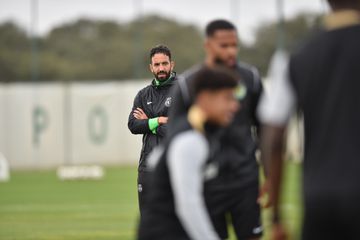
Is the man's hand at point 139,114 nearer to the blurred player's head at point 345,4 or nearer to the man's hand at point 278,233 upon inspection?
the man's hand at point 278,233

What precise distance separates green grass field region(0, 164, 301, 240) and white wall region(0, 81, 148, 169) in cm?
338

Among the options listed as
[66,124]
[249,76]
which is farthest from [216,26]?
[66,124]

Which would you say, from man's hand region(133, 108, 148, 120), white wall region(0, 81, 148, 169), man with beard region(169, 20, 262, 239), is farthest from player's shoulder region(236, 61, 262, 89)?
white wall region(0, 81, 148, 169)

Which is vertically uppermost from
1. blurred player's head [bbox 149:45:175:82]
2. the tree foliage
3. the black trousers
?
blurred player's head [bbox 149:45:175:82]

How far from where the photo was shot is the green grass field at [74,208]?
16906 millimetres

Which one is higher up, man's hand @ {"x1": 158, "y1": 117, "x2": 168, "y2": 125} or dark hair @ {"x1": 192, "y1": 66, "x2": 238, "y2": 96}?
dark hair @ {"x1": 192, "y1": 66, "x2": 238, "y2": 96}

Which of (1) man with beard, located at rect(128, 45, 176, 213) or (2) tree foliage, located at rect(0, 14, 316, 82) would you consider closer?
(1) man with beard, located at rect(128, 45, 176, 213)

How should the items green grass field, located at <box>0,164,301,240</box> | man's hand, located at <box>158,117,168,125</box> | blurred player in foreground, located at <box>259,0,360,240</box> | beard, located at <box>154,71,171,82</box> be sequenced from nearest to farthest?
blurred player in foreground, located at <box>259,0,360,240</box>
man's hand, located at <box>158,117,168,125</box>
beard, located at <box>154,71,171,82</box>
green grass field, located at <box>0,164,301,240</box>

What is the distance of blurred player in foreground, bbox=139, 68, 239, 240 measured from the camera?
602 centimetres

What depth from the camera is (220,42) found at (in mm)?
8195

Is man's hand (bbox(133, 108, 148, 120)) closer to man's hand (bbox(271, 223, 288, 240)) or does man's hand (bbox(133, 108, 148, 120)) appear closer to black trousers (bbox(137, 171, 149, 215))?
black trousers (bbox(137, 171, 149, 215))

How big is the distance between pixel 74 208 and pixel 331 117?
57.5ft

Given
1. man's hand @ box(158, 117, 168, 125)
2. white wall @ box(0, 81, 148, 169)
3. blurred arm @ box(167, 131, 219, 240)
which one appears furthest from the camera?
white wall @ box(0, 81, 148, 169)

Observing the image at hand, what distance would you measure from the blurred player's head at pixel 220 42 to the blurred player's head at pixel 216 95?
6.57 feet
